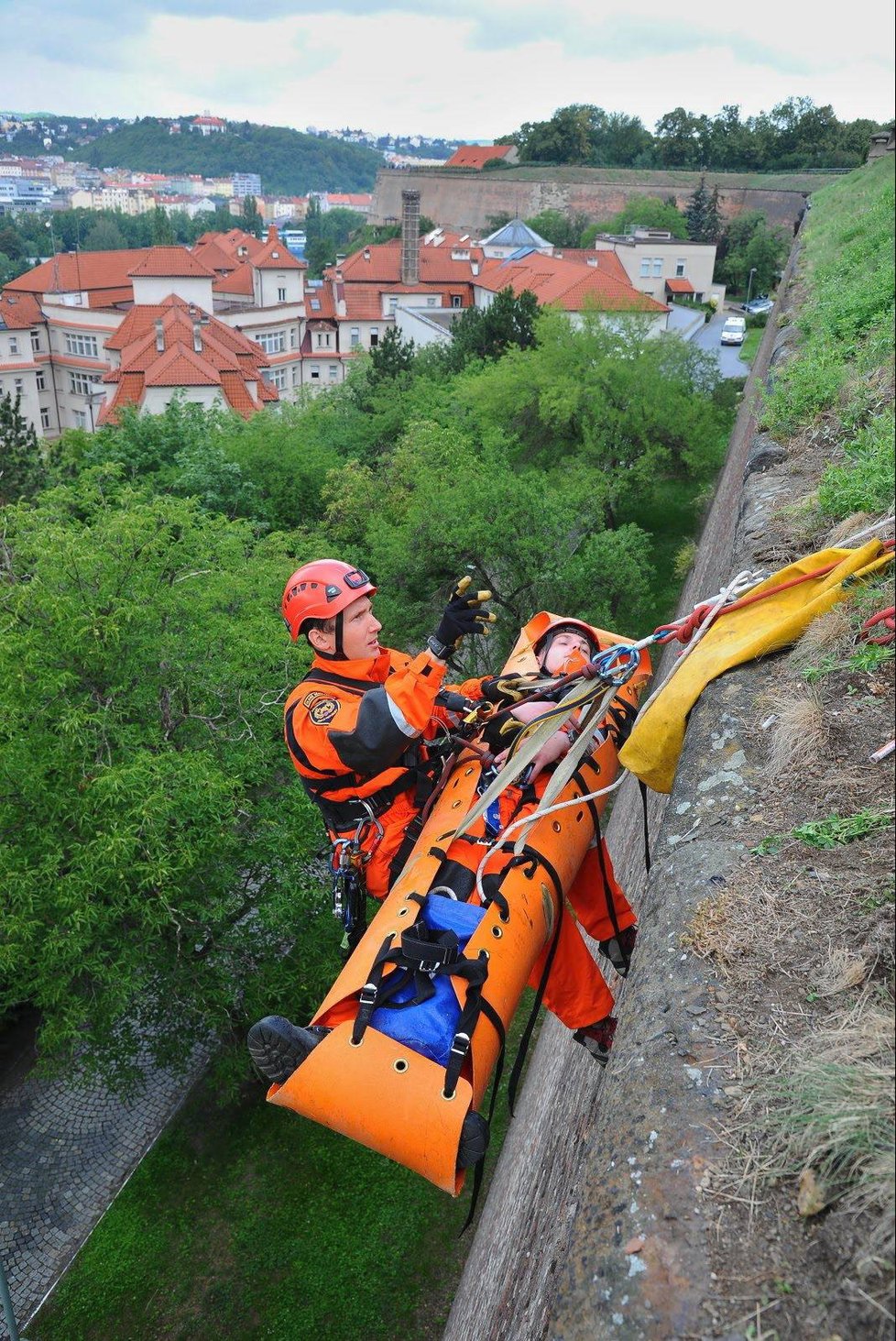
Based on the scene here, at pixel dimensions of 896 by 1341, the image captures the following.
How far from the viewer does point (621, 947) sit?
4973mm

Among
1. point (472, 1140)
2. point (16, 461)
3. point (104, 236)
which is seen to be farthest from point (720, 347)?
point (104, 236)

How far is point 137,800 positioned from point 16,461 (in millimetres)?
21332

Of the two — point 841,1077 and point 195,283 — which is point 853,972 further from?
point 195,283

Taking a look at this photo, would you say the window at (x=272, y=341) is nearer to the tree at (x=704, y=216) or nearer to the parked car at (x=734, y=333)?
the parked car at (x=734, y=333)

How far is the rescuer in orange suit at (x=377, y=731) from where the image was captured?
442cm

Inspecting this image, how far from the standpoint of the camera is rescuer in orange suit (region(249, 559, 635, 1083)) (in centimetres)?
442

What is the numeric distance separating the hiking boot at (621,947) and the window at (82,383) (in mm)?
50546

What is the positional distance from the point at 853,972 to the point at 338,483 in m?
21.3

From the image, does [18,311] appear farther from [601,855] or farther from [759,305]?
[601,855]

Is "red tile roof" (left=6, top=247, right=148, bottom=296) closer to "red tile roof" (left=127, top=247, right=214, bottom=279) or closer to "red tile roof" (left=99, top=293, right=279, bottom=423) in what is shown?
"red tile roof" (left=127, top=247, right=214, bottom=279)

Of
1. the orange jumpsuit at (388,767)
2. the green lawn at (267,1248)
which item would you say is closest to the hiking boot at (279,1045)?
the orange jumpsuit at (388,767)

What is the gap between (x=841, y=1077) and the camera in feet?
6.70

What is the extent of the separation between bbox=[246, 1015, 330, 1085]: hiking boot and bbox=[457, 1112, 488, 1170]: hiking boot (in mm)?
807

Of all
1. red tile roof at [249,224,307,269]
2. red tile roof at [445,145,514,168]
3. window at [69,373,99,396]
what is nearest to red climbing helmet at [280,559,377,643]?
window at [69,373,99,396]
